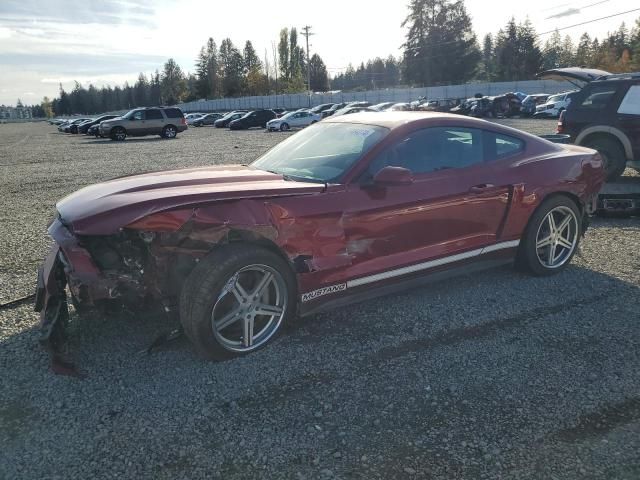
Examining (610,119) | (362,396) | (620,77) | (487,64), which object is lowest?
(362,396)

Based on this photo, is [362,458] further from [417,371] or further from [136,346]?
[136,346]

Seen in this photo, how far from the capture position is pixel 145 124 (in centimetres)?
2972

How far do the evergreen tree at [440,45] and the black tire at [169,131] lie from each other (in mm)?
54043

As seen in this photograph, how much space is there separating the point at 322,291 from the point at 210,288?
2.75ft

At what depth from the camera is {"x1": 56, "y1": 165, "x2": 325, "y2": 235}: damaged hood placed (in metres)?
3.12

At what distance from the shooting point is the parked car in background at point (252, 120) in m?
38.3

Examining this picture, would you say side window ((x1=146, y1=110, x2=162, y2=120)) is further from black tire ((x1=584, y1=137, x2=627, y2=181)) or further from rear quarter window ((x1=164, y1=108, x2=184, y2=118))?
black tire ((x1=584, y1=137, x2=627, y2=181))

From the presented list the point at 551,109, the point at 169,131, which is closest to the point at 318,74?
the point at 551,109

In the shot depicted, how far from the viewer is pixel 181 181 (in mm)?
3768

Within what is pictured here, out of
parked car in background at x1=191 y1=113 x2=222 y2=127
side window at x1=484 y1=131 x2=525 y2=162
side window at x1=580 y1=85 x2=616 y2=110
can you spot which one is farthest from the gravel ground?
parked car in background at x1=191 y1=113 x2=222 y2=127

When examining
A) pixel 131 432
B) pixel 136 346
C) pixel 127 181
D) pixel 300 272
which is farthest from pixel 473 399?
pixel 127 181

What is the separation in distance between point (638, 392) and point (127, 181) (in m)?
3.72

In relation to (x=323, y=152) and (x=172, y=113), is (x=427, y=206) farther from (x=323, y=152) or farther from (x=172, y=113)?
(x=172, y=113)

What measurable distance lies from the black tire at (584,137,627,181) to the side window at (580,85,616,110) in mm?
591
